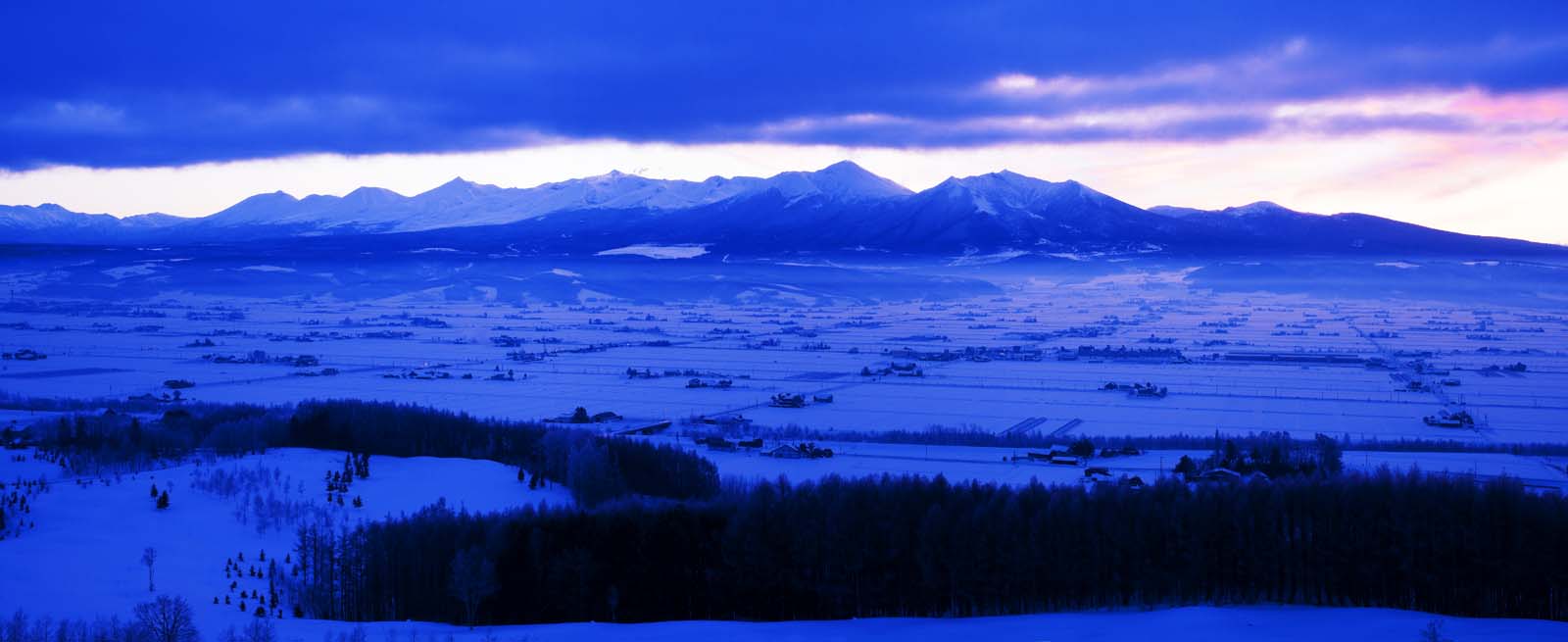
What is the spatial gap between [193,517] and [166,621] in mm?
5652

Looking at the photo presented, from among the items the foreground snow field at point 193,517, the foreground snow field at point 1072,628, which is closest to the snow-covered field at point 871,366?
the foreground snow field at point 193,517

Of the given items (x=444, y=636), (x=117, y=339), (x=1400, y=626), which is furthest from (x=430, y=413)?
(x=117, y=339)

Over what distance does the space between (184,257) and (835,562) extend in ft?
445

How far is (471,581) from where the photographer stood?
50.5 ft

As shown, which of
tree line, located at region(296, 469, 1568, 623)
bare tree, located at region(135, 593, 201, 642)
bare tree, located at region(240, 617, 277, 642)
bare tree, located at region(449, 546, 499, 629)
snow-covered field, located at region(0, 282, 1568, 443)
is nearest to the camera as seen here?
bare tree, located at region(135, 593, 201, 642)

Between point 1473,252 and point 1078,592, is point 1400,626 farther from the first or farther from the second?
point 1473,252

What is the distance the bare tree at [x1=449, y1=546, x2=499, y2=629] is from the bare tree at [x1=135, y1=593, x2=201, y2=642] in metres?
2.74

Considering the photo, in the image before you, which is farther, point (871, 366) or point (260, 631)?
point (871, 366)

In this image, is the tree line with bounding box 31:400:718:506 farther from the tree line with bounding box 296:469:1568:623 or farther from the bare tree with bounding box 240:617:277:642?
the bare tree with bounding box 240:617:277:642

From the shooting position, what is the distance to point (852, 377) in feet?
137

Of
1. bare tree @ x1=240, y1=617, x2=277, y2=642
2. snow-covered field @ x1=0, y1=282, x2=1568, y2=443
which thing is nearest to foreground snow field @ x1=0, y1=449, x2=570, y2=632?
bare tree @ x1=240, y1=617, x2=277, y2=642

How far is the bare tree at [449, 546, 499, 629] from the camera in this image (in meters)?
15.4

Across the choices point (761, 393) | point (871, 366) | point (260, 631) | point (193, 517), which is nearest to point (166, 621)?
point (260, 631)

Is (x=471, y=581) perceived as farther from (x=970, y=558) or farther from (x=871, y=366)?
(x=871, y=366)
